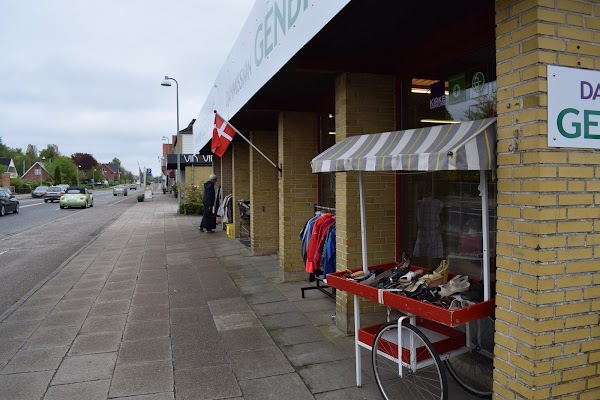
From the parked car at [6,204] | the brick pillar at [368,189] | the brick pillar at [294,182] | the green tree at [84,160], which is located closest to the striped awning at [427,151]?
the brick pillar at [368,189]

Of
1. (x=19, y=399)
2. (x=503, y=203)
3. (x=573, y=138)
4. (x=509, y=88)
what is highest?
(x=509, y=88)

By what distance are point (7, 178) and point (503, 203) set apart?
82928 mm

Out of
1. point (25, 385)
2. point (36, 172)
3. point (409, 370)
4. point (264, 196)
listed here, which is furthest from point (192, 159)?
point (36, 172)

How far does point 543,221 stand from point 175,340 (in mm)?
3959

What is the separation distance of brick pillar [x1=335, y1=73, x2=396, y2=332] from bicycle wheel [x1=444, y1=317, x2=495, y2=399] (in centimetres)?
128

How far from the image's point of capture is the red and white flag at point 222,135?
7914 millimetres

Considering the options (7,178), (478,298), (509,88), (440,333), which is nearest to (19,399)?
(440,333)

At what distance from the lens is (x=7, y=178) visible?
70125 millimetres

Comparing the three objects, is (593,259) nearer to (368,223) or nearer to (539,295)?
(539,295)

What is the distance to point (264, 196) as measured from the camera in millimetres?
10055

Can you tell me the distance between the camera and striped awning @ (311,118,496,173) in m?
2.63

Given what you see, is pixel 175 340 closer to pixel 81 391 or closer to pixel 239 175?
pixel 81 391

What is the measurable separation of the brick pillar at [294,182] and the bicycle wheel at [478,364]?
394cm

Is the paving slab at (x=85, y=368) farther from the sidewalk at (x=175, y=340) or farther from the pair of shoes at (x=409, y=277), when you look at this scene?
the pair of shoes at (x=409, y=277)
